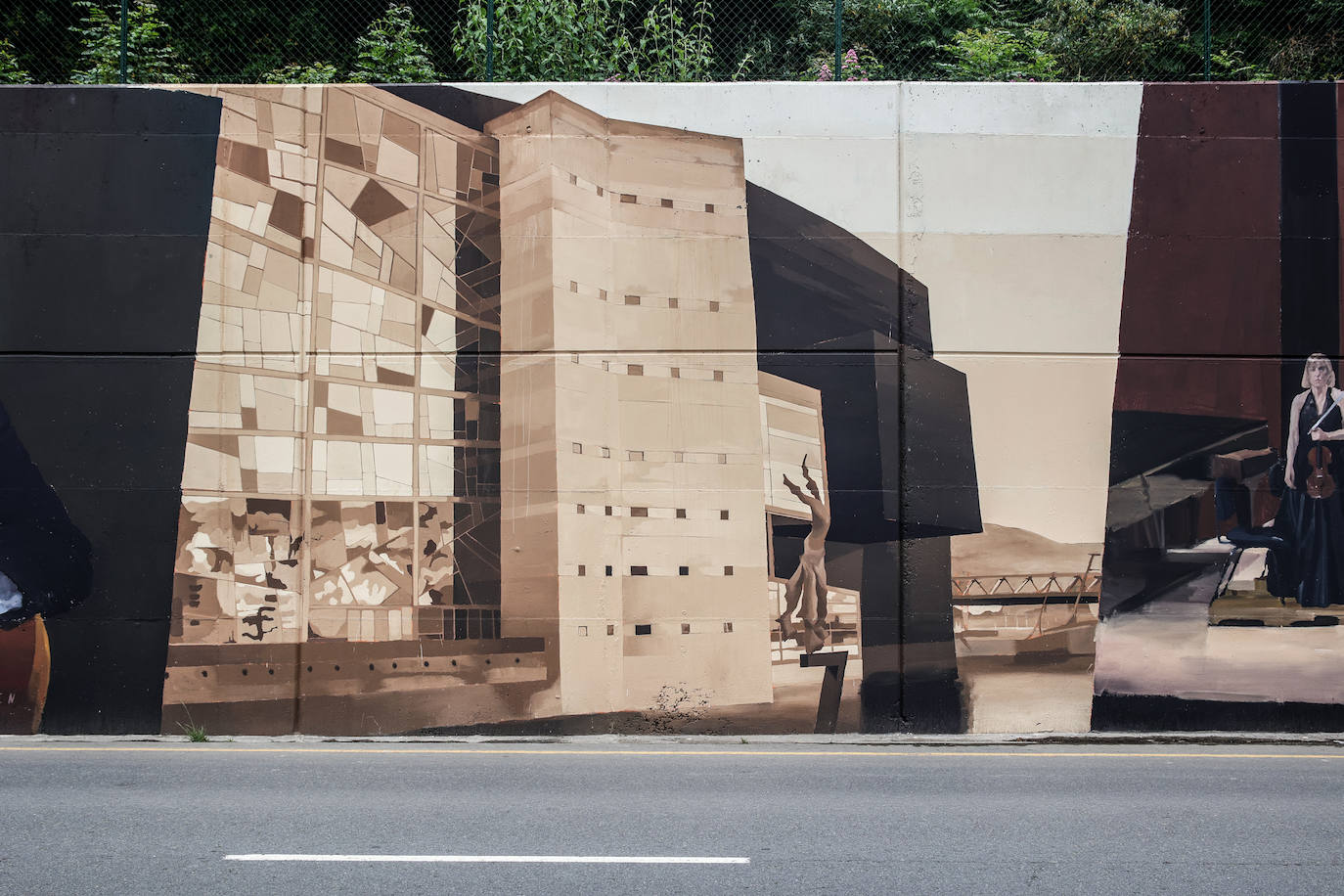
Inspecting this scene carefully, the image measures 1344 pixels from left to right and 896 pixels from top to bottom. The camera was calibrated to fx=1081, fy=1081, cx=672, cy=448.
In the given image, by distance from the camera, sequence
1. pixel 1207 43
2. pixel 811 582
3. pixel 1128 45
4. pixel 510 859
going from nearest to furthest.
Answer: pixel 510 859 → pixel 811 582 → pixel 1207 43 → pixel 1128 45

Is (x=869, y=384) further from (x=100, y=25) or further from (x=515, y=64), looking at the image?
(x=100, y=25)

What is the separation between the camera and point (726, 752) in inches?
355

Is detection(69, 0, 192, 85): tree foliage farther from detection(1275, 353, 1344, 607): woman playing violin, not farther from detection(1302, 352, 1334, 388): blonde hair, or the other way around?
detection(1275, 353, 1344, 607): woman playing violin

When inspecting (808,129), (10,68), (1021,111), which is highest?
(10,68)

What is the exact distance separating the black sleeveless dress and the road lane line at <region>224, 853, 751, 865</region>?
6687 mm

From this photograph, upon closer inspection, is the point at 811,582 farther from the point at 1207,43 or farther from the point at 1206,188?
the point at 1207,43

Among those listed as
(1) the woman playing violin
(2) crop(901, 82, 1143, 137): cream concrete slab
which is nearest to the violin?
(1) the woman playing violin

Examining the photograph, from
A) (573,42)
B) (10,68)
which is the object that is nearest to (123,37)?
(10,68)

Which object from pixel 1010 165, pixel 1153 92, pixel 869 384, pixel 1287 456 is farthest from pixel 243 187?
pixel 1287 456

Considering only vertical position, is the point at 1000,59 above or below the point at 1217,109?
above

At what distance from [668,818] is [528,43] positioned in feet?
30.0

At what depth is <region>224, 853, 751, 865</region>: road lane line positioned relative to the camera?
228 inches

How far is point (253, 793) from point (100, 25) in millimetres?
10039

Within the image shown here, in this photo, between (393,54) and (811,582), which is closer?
(811,582)
